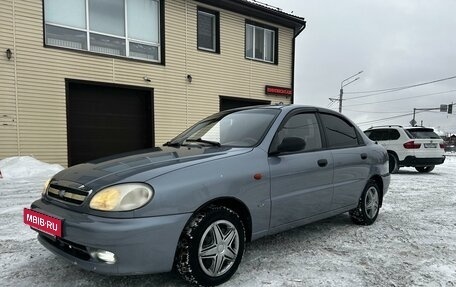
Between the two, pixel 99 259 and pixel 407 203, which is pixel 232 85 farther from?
pixel 99 259

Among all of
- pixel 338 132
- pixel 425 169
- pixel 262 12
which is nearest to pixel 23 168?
pixel 338 132

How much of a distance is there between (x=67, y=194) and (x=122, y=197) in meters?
0.57

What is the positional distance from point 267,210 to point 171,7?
32.8ft

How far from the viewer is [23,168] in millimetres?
8516

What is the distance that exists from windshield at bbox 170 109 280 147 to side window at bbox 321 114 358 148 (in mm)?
822

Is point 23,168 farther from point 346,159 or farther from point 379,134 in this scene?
point 379,134

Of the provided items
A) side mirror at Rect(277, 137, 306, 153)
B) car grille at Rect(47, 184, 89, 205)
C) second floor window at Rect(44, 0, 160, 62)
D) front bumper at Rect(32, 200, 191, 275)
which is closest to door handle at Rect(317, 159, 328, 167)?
side mirror at Rect(277, 137, 306, 153)

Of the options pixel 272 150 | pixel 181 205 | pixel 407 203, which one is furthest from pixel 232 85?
pixel 181 205

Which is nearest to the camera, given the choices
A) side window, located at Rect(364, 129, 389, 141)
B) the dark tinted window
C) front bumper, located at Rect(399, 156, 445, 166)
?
front bumper, located at Rect(399, 156, 445, 166)

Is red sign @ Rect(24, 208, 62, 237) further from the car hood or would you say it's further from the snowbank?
the snowbank

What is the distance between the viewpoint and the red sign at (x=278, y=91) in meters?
14.0

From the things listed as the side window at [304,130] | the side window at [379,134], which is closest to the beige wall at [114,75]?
the side window at [379,134]

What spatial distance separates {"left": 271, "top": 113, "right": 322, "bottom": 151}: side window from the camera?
370 centimetres

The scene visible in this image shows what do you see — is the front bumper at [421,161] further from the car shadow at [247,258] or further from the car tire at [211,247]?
the car tire at [211,247]
